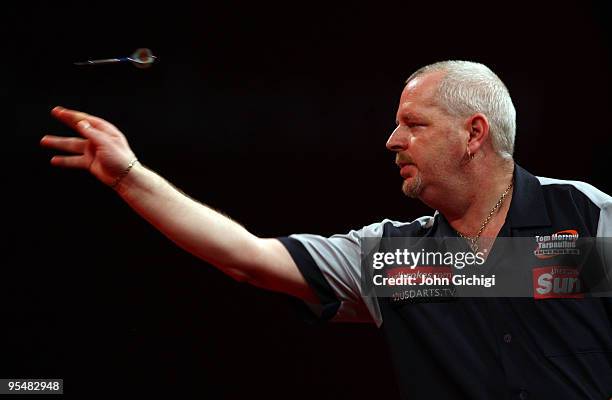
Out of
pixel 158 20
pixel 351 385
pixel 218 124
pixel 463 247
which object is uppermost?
pixel 158 20

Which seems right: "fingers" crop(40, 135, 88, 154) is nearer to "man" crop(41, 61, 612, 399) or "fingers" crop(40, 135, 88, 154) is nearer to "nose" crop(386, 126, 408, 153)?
"man" crop(41, 61, 612, 399)

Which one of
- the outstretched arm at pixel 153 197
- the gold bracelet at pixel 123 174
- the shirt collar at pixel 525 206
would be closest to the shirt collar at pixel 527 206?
the shirt collar at pixel 525 206

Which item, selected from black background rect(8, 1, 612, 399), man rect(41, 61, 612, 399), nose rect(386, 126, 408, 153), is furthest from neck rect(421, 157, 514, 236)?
black background rect(8, 1, 612, 399)

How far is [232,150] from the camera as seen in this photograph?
→ 113 inches

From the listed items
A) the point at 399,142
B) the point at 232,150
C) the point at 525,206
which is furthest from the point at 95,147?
the point at 232,150

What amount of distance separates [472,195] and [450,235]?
4.3 inches

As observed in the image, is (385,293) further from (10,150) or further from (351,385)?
(10,150)

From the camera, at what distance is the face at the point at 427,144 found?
1903mm

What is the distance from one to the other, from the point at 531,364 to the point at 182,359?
1.40 m

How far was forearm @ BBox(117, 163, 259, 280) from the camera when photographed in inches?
60.5

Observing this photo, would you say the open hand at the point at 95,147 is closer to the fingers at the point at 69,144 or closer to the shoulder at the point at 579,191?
the fingers at the point at 69,144

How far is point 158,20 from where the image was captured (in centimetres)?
285

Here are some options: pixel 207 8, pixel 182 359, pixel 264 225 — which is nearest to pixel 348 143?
pixel 264 225

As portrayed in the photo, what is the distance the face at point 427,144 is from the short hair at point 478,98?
0.03 m
